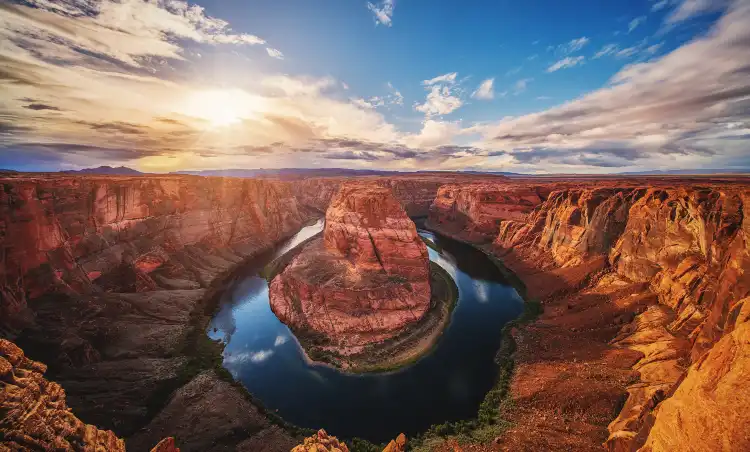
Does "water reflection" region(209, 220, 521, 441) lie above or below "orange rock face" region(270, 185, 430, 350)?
below

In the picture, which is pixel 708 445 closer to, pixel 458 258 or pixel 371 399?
pixel 371 399

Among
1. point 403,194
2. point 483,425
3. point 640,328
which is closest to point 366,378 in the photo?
point 483,425

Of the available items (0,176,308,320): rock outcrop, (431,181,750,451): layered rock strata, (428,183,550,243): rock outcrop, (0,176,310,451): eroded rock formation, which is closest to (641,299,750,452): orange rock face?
(431,181,750,451): layered rock strata

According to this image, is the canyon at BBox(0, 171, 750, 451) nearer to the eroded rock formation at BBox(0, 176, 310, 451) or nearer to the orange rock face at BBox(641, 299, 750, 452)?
the orange rock face at BBox(641, 299, 750, 452)

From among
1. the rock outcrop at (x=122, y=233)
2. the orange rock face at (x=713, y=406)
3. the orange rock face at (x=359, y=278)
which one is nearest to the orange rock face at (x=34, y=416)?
the orange rock face at (x=713, y=406)

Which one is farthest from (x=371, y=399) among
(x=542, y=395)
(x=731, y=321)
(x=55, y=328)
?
(x=55, y=328)

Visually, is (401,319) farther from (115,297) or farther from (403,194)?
(403,194)
